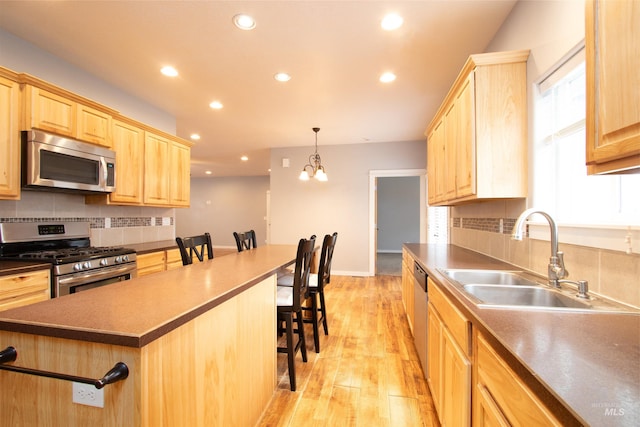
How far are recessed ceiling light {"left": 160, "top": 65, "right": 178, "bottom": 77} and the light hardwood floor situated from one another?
2.96 meters

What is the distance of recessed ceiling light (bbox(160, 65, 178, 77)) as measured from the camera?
2874mm

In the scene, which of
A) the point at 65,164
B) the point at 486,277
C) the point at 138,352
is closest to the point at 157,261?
the point at 65,164

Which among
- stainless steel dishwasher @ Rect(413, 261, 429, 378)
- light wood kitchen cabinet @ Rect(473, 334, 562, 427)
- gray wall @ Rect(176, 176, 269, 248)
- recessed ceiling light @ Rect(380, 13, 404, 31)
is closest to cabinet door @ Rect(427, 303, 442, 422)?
stainless steel dishwasher @ Rect(413, 261, 429, 378)

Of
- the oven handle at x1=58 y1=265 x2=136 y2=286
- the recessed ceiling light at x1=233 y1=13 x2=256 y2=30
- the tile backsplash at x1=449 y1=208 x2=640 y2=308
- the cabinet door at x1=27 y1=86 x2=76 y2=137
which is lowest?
the oven handle at x1=58 y1=265 x2=136 y2=286

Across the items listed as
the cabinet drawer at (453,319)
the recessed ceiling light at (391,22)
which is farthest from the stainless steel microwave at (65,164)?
the cabinet drawer at (453,319)

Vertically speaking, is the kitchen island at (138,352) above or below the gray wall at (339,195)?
below

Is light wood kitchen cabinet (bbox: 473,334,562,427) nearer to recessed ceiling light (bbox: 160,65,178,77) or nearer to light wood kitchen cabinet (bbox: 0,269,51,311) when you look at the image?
light wood kitchen cabinet (bbox: 0,269,51,311)

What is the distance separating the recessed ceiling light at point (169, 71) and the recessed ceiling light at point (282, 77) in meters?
1.00

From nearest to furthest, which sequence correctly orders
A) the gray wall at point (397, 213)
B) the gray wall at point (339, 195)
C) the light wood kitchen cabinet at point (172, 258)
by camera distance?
the light wood kitchen cabinet at point (172, 258)
the gray wall at point (339, 195)
the gray wall at point (397, 213)

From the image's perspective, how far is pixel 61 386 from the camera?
0.90m

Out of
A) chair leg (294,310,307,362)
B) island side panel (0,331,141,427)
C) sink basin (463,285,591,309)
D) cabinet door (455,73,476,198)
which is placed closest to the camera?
island side panel (0,331,141,427)

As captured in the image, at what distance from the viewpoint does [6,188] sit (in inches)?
84.1

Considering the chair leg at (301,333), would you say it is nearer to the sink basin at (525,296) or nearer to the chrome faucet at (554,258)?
the sink basin at (525,296)

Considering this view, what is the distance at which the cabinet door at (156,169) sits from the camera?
3.46 m
